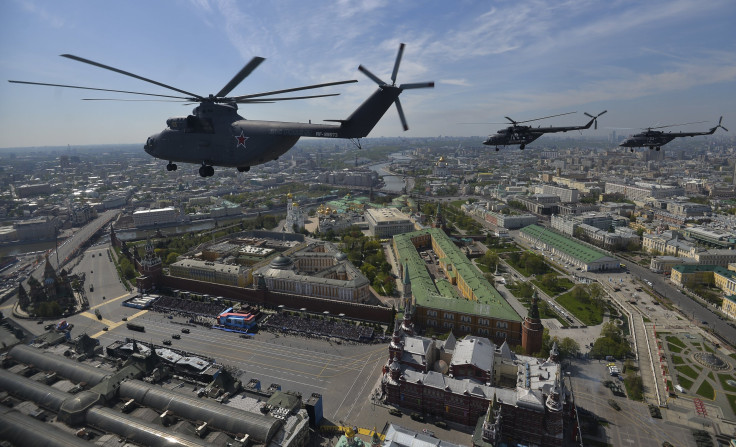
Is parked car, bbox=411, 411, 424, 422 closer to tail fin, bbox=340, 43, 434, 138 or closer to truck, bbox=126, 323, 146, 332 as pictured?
tail fin, bbox=340, 43, 434, 138

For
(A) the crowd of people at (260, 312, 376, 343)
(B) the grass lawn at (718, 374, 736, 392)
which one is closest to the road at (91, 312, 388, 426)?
(A) the crowd of people at (260, 312, 376, 343)

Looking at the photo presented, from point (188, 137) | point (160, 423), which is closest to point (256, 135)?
point (188, 137)

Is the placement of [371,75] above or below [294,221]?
above

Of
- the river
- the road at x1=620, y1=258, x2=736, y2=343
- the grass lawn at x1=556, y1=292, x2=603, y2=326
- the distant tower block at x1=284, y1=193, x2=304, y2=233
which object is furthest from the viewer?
the river

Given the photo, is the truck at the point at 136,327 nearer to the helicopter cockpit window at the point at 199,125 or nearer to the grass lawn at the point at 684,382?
the helicopter cockpit window at the point at 199,125

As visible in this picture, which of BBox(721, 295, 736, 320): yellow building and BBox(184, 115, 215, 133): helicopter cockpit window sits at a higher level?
BBox(184, 115, 215, 133): helicopter cockpit window

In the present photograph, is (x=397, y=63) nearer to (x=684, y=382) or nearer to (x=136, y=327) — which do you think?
(x=684, y=382)

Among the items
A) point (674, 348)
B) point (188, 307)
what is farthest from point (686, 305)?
point (188, 307)
